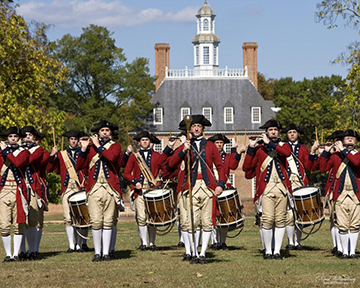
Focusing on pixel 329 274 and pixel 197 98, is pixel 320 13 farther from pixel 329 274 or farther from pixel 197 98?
pixel 197 98

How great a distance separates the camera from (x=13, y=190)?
15.9 m

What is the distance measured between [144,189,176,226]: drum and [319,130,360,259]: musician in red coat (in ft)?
9.79

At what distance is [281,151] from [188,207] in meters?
Answer: 1.86

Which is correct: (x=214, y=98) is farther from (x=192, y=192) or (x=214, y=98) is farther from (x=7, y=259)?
(x=192, y=192)

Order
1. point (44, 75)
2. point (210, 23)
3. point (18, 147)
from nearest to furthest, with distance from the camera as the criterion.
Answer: point (18, 147)
point (44, 75)
point (210, 23)

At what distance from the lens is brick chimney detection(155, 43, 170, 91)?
83.8 meters

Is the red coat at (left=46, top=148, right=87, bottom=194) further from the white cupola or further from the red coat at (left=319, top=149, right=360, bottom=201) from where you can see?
the white cupola

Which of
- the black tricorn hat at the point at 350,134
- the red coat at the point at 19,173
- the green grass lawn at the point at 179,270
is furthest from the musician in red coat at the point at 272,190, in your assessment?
the red coat at the point at 19,173

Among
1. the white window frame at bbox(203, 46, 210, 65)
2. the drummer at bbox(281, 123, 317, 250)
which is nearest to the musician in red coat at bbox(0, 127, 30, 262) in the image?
the drummer at bbox(281, 123, 317, 250)

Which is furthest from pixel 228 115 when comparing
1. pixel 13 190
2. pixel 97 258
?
pixel 97 258

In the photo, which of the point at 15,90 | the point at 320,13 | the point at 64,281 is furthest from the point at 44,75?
the point at 64,281

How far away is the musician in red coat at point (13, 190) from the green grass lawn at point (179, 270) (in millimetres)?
658

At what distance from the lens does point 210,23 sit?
313ft

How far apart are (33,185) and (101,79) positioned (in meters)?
54.1
